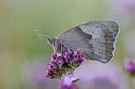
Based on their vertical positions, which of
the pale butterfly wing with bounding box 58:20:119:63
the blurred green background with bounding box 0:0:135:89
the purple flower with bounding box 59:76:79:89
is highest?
the pale butterfly wing with bounding box 58:20:119:63

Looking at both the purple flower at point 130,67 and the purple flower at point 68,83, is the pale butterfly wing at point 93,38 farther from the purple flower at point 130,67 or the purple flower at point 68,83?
the purple flower at point 130,67

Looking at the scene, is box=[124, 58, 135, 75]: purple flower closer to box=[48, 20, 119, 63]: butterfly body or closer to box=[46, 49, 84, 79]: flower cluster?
box=[48, 20, 119, 63]: butterfly body

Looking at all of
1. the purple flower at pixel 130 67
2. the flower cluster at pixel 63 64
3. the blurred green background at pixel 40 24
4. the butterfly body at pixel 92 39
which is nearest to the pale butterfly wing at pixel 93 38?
the butterfly body at pixel 92 39

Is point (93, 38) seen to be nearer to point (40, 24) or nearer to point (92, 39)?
point (92, 39)

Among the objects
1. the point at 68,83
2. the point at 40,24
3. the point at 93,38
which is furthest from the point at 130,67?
the point at 40,24

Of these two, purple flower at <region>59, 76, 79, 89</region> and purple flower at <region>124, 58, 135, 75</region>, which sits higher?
purple flower at <region>59, 76, 79, 89</region>

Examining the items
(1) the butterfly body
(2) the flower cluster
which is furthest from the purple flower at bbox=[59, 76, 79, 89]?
(1) the butterfly body

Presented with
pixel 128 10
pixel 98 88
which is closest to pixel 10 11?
pixel 128 10
